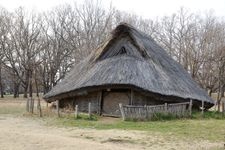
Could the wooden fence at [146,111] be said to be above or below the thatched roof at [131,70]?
below

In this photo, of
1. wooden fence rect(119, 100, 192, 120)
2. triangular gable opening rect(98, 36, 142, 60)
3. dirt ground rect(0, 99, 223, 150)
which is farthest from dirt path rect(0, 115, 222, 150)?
triangular gable opening rect(98, 36, 142, 60)

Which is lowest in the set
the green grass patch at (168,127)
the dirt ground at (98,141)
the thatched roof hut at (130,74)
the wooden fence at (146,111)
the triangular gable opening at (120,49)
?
the dirt ground at (98,141)

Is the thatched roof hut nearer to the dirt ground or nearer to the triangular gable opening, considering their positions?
the triangular gable opening

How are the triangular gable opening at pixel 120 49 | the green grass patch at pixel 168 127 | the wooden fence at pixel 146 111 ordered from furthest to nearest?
the triangular gable opening at pixel 120 49 → the wooden fence at pixel 146 111 → the green grass patch at pixel 168 127

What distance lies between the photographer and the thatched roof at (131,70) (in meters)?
25.1

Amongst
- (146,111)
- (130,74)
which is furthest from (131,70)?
(146,111)

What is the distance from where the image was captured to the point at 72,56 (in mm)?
61531

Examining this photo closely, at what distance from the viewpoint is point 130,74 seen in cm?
2528

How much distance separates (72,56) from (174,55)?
14.6 metres

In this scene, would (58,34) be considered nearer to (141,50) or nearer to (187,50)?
(187,50)

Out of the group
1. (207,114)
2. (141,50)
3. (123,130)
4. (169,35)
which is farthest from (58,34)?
(123,130)

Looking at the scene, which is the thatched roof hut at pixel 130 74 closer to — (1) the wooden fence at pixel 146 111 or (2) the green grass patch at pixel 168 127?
(1) the wooden fence at pixel 146 111

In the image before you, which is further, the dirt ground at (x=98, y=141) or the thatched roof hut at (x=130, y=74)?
the thatched roof hut at (x=130, y=74)

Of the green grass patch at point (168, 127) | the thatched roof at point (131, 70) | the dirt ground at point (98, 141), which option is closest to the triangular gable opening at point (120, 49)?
the thatched roof at point (131, 70)
